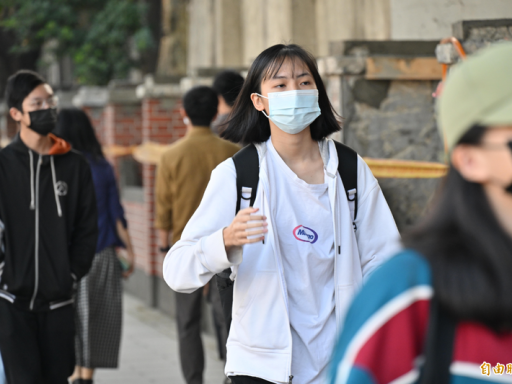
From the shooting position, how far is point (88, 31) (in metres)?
13.9

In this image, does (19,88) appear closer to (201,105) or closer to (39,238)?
(39,238)

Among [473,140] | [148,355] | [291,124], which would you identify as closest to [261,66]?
[291,124]

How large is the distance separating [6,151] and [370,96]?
8.70 feet

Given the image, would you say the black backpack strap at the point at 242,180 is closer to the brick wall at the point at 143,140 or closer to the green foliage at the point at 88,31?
the brick wall at the point at 143,140

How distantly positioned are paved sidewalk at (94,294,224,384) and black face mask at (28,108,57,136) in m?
2.76

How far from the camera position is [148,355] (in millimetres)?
7152

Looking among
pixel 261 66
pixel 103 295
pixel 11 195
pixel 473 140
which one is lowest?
pixel 103 295

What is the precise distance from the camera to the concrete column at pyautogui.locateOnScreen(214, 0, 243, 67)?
11234 mm

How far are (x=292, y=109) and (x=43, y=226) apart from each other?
180cm

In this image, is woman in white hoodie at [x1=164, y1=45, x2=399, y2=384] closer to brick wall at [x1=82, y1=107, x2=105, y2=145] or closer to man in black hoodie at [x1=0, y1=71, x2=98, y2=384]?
man in black hoodie at [x1=0, y1=71, x2=98, y2=384]

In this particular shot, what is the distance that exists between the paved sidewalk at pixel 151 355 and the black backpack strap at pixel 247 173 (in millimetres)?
3749

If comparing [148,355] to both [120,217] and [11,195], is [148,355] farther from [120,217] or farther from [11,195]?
[11,195]

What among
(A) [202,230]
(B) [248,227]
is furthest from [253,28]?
(B) [248,227]

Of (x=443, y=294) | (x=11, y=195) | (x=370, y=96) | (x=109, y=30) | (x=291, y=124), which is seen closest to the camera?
(x=443, y=294)
